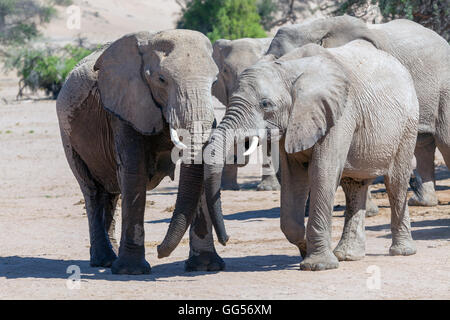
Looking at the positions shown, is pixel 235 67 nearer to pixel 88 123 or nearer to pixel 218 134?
pixel 88 123

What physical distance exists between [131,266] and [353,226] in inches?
68.2

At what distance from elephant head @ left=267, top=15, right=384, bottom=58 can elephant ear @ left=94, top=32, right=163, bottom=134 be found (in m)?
2.91

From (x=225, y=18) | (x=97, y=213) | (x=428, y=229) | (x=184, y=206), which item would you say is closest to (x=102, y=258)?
(x=97, y=213)

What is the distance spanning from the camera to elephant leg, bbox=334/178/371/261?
7.52m

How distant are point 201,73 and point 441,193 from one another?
5.98 meters

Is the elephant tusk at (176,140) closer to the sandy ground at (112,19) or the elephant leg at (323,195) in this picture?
the elephant leg at (323,195)

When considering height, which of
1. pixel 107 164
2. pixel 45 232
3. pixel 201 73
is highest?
pixel 201 73

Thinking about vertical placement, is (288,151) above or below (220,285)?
above

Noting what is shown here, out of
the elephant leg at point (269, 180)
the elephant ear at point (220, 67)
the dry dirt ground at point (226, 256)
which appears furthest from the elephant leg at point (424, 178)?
the elephant ear at point (220, 67)

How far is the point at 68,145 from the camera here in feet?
26.8

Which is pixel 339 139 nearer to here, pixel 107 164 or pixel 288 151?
pixel 288 151

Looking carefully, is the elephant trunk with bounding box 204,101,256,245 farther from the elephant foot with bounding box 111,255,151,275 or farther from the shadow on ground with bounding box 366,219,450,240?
the shadow on ground with bounding box 366,219,450,240
